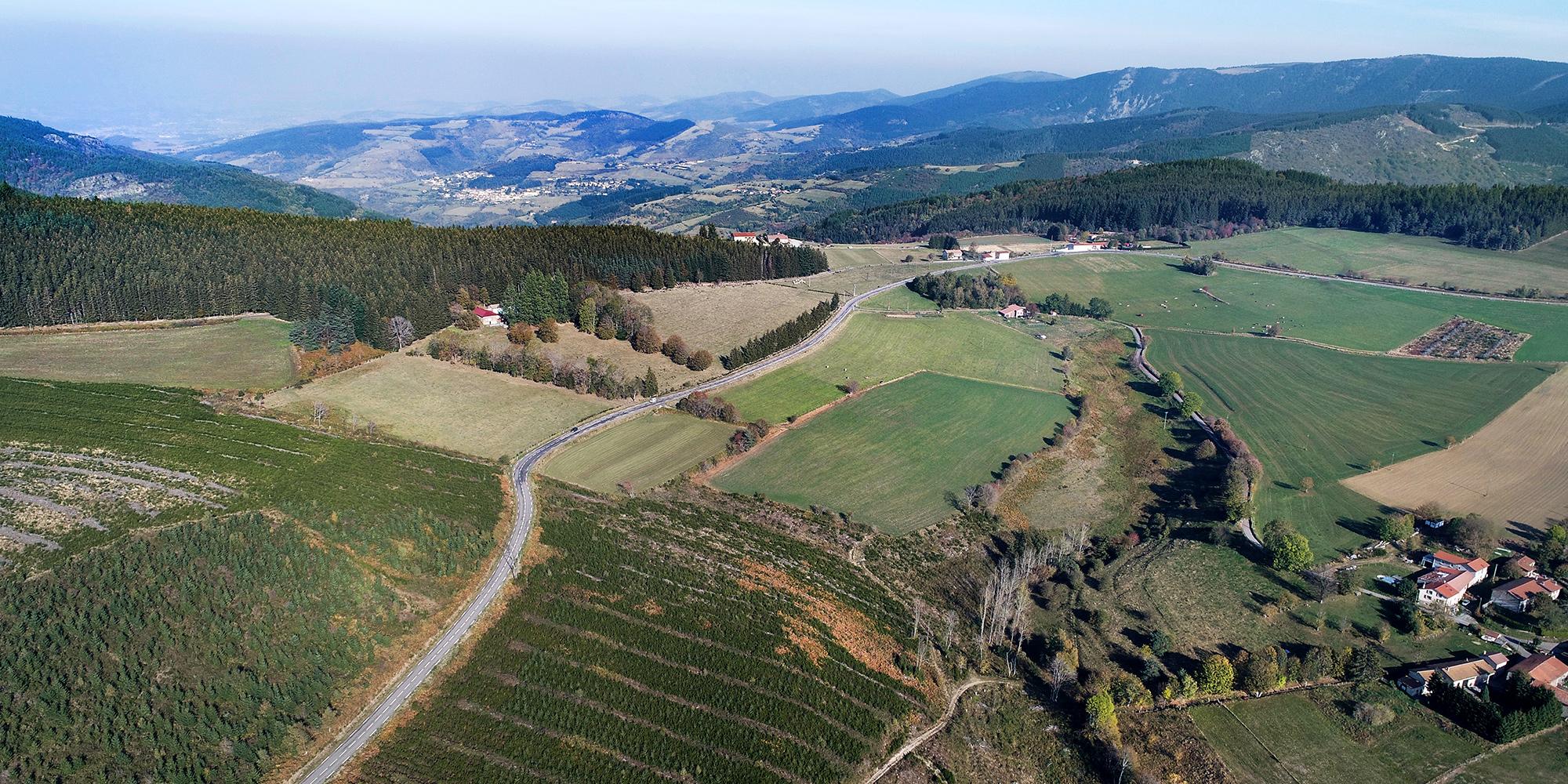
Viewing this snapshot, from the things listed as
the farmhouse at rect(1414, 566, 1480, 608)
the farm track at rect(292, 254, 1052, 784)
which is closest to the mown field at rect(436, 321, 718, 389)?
the farm track at rect(292, 254, 1052, 784)

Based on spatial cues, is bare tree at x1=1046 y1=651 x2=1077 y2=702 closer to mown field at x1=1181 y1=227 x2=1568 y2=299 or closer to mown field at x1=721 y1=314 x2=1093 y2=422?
mown field at x1=721 y1=314 x2=1093 y2=422

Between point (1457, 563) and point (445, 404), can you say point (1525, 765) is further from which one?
point (445, 404)

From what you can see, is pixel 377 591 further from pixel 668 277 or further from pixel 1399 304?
pixel 1399 304

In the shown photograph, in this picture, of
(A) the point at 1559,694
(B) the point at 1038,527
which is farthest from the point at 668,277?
(A) the point at 1559,694

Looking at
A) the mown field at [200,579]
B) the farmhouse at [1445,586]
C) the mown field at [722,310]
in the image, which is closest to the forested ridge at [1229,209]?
the mown field at [722,310]

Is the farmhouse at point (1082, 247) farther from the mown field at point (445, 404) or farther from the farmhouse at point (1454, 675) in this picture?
the farmhouse at point (1454, 675)
